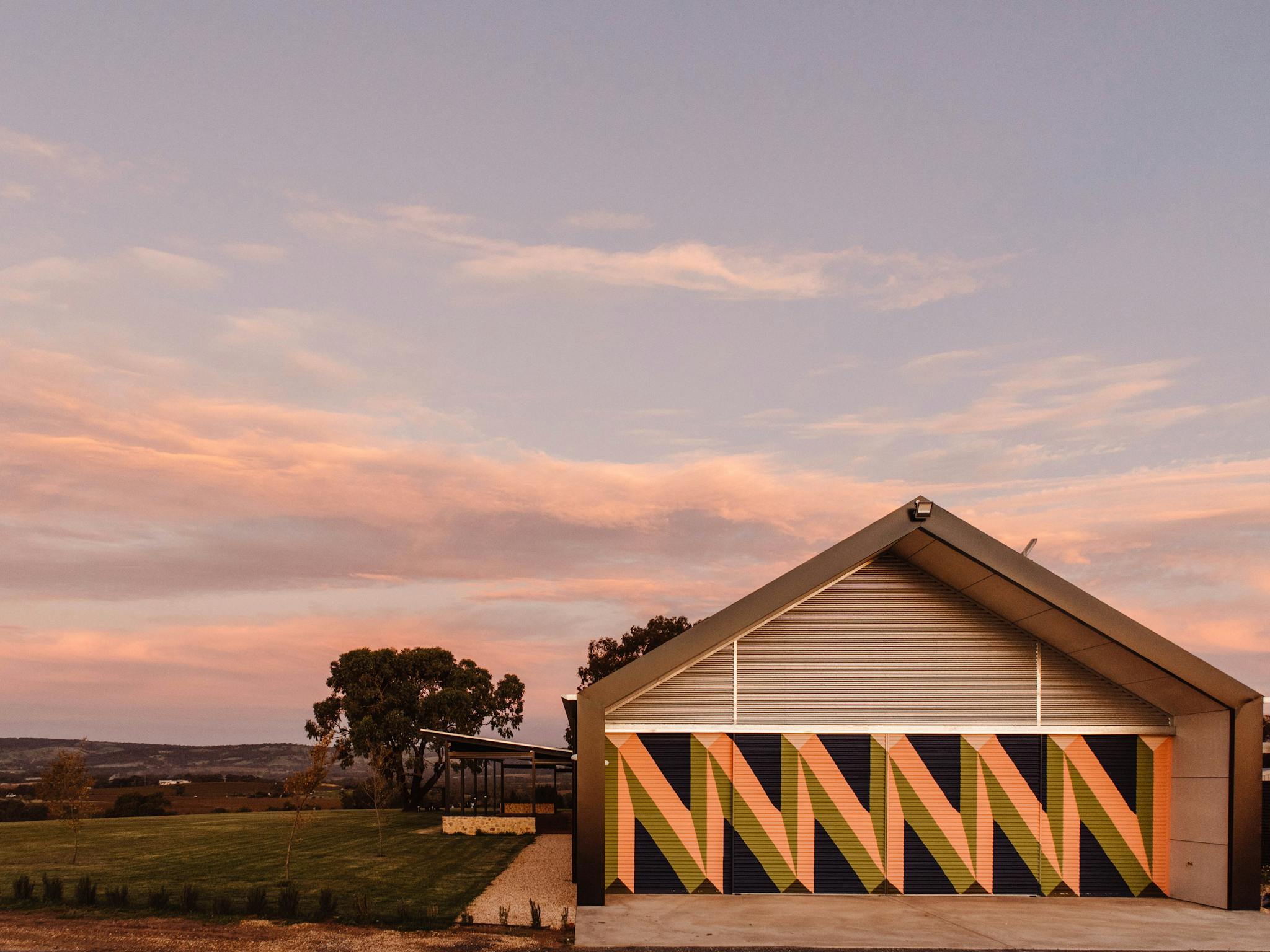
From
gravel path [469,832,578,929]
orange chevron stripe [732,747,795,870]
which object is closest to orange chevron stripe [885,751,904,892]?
orange chevron stripe [732,747,795,870]

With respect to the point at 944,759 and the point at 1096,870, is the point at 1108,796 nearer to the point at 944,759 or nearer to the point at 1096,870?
the point at 1096,870

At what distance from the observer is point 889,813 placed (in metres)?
17.7

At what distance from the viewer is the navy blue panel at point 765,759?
1762 centimetres

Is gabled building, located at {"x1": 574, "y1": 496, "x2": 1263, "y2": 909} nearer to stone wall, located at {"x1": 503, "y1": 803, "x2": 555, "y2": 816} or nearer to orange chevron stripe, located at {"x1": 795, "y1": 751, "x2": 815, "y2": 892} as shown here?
orange chevron stripe, located at {"x1": 795, "y1": 751, "x2": 815, "y2": 892}

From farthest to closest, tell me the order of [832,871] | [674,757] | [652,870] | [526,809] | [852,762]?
[526,809], [852,762], [674,757], [832,871], [652,870]

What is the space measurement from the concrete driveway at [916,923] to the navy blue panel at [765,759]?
1722 mm

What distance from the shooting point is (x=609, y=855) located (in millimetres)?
17484

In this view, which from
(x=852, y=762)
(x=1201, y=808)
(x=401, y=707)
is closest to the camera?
(x=1201, y=808)

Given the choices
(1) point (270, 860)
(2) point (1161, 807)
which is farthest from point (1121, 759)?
(1) point (270, 860)

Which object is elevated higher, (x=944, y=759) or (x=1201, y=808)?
(x=944, y=759)

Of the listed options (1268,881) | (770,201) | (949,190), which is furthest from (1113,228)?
(1268,881)

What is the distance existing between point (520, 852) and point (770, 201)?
18217 millimetres

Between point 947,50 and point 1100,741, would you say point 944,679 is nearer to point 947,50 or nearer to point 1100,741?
point 1100,741

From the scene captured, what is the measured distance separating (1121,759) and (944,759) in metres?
3.11
